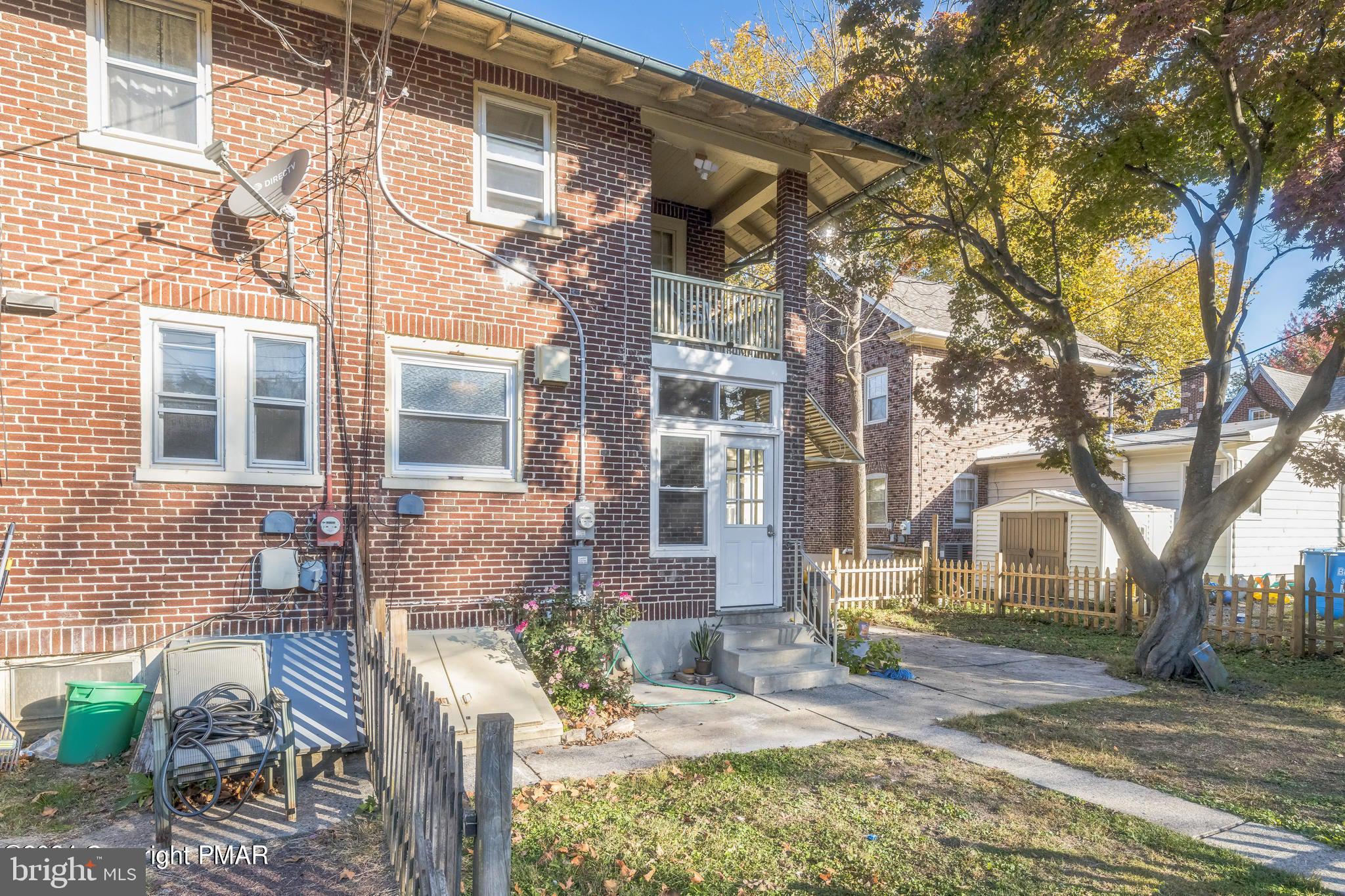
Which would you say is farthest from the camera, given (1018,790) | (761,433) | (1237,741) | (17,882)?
(761,433)

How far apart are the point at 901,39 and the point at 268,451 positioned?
9.77 m

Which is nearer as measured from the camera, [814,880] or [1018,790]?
[814,880]

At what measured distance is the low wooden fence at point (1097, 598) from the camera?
34.2 ft

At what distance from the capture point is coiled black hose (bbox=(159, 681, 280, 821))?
436 cm

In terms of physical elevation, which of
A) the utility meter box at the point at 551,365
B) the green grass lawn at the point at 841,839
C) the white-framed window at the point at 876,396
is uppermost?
the white-framed window at the point at 876,396

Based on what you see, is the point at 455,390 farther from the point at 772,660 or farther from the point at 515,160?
the point at 772,660

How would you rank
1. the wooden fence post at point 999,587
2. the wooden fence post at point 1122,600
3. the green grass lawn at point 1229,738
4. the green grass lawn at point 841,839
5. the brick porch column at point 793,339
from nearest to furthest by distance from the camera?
the green grass lawn at point 841,839
the green grass lawn at point 1229,738
the brick porch column at point 793,339
the wooden fence post at point 1122,600
the wooden fence post at point 999,587

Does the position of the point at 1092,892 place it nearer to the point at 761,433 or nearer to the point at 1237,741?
the point at 1237,741

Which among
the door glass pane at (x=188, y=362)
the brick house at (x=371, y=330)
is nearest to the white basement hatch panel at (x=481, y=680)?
the brick house at (x=371, y=330)

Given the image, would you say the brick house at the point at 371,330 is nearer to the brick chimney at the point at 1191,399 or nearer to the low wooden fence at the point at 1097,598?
the low wooden fence at the point at 1097,598

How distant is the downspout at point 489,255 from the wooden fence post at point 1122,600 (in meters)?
9.86

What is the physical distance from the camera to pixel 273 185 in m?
6.34

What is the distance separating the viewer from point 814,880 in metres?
3.98

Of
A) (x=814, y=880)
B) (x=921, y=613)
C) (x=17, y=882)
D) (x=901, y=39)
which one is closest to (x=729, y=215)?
(x=901, y=39)
